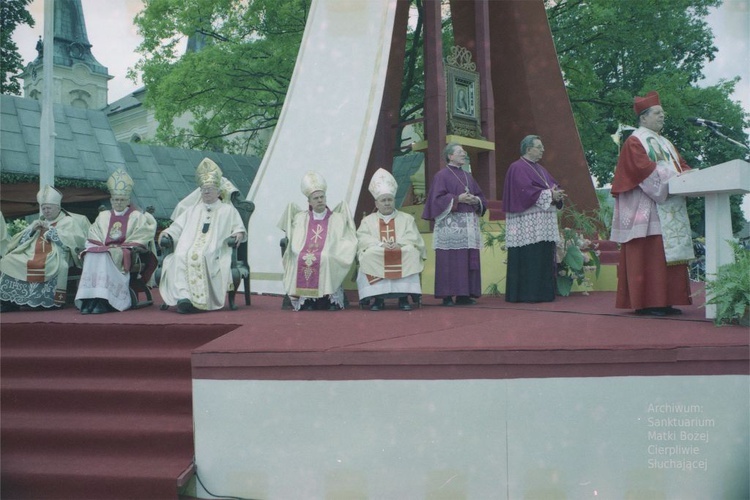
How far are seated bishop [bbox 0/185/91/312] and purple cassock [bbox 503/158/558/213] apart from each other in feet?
13.4

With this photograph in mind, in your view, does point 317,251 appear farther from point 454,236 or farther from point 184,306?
point 454,236

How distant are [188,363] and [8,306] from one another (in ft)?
10.5

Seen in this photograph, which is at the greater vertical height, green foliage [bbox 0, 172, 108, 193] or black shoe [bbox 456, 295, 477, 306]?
green foliage [bbox 0, 172, 108, 193]

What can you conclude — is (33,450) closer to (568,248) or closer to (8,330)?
(8,330)

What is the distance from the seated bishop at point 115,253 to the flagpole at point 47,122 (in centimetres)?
353

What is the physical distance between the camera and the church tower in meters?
36.0

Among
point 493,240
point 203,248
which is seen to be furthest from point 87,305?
point 493,240

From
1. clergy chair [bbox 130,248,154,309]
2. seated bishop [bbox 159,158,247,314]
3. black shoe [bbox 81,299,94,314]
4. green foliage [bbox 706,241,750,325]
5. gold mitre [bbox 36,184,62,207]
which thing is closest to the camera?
green foliage [bbox 706,241,750,325]

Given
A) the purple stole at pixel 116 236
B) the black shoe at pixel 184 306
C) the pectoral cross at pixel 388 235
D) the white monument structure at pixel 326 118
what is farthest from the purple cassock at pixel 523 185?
the purple stole at pixel 116 236

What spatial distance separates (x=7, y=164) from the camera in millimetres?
9930

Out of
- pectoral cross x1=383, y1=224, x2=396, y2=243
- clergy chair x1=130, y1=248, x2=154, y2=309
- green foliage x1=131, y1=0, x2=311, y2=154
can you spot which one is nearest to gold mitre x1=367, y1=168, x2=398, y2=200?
pectoral cross x1=383, y1=224, x2=396, y2=243

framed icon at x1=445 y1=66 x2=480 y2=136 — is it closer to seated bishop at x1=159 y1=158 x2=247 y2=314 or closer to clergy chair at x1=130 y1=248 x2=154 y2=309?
seated bishop at x1=159 y1=158 x2=247 y2=314

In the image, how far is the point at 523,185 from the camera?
6.63 meters

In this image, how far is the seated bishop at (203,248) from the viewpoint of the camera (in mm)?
5996
